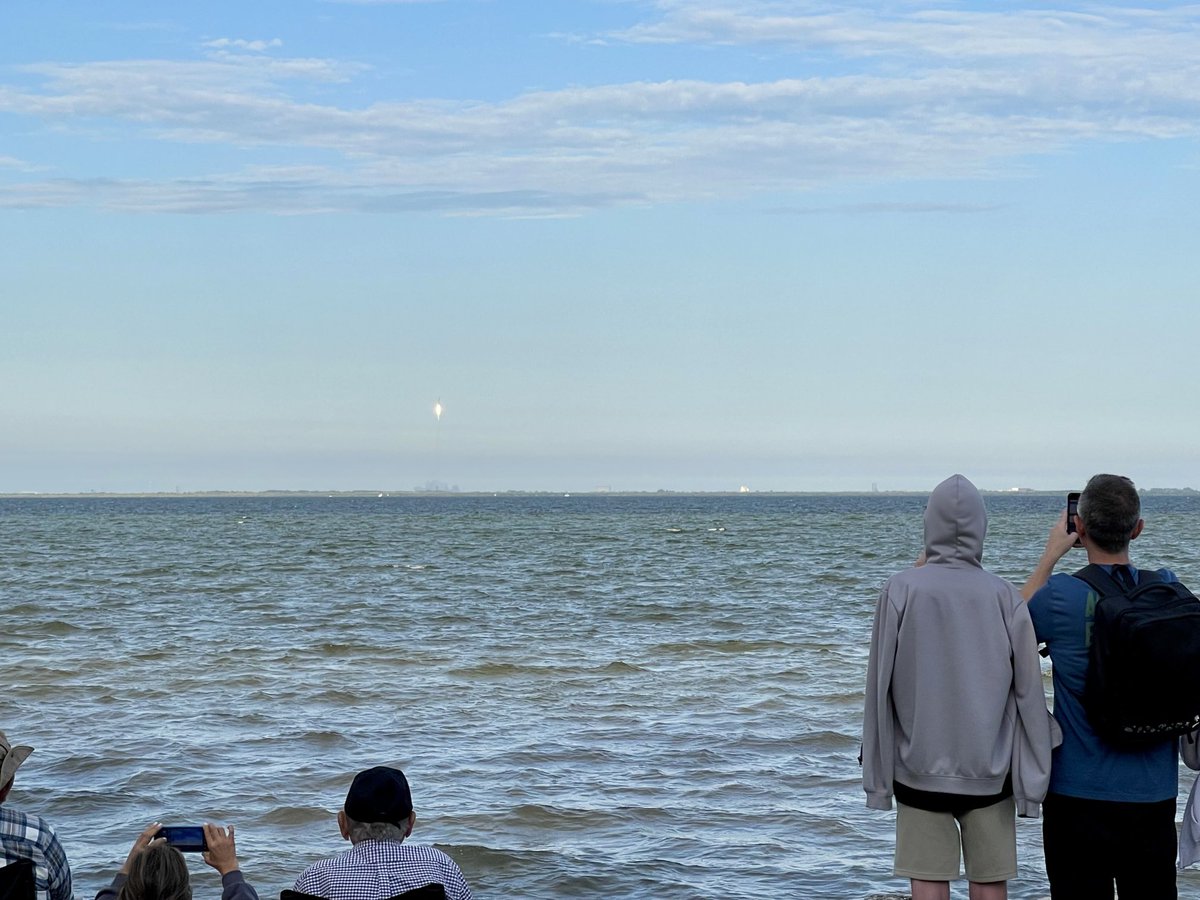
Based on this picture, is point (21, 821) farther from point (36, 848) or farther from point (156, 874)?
point (156, 874)

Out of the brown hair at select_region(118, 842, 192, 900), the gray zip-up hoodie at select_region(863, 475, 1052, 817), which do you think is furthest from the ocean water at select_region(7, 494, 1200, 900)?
the brown hair at select_region(118, 842, 192, 900)

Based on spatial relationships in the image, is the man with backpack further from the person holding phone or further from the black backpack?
the person holding phone

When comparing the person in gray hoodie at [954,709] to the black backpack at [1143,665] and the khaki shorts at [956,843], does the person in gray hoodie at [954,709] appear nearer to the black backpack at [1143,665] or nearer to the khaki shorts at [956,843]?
the khaki shorts at [956,843]

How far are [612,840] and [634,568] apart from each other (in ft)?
115

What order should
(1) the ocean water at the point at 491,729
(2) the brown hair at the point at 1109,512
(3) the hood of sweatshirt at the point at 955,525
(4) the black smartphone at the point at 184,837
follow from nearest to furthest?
(4) the black smartphone at the point at 184,837 < (2) the brown hair at the point at 1109,512 < (3) the hood of sweatshirt at the point at 955,525 < (1) the ocean water at the point at 491,729

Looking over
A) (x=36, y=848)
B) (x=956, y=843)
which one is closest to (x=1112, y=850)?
(x=956, y=843)

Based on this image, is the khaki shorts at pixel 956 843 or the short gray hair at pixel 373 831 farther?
the khaki shorts at pixel 956 843

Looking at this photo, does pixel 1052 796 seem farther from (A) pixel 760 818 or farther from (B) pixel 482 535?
(B) pixel 482 535

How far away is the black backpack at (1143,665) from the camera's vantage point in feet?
13.5

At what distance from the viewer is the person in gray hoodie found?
4.45 metres

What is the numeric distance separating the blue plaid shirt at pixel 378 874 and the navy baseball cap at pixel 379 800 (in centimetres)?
7

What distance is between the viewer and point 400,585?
3538 centimetres

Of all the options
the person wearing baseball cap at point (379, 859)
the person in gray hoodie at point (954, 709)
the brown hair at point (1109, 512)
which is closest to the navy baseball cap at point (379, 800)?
the person wearing baseball cap at point (379, 859)

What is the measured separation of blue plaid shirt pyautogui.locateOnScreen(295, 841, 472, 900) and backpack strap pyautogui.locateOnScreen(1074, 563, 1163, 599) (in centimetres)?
213
